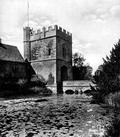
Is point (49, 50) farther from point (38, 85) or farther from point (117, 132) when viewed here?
point (117, 132)

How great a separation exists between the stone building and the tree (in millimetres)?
19396

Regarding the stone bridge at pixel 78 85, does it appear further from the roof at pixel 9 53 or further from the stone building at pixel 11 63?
the roof at pixel 9 53

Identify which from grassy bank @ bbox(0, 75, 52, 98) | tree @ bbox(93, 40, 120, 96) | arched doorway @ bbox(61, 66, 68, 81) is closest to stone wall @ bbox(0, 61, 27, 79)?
grassy bank @ bbox(0, 75, 52, 98)

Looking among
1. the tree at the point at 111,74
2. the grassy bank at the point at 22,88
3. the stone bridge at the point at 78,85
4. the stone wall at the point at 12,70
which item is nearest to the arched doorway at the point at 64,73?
the stone bridge at the point at 78,85

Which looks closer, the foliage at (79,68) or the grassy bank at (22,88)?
the grassy bank at (22,88)

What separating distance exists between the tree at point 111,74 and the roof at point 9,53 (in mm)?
20628

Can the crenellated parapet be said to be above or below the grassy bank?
above

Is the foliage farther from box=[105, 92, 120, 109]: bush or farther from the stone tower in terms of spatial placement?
box=[105, 92, 120, 109]: bush

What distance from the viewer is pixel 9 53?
1347 inches

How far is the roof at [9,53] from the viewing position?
1286 inches

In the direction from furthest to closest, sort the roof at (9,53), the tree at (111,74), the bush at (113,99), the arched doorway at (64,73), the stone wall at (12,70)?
the arched doorway at (64,73)
the roof at (9,53)
the stone wall at (12,70)
the tree at (111,74)
the bush at (113,99)

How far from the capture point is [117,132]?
4070mm

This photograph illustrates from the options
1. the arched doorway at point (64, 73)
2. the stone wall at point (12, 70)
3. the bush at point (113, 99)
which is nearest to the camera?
the bush at point (113, 99)

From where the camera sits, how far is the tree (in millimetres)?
15788
